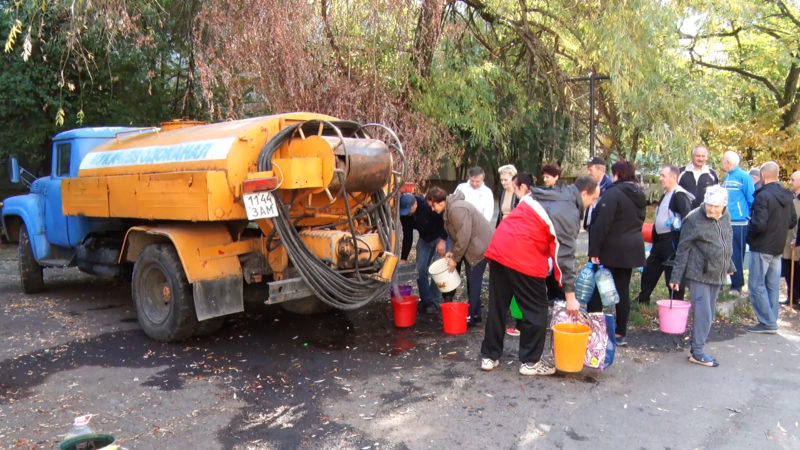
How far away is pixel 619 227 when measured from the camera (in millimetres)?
5617

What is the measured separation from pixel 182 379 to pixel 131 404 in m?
0.55

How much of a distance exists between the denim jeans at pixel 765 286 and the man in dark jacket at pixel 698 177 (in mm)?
956

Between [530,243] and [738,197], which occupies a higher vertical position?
[738,197]

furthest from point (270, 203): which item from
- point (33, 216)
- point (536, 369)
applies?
point (33, 216)

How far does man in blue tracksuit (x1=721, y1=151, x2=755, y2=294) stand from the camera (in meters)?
7.39

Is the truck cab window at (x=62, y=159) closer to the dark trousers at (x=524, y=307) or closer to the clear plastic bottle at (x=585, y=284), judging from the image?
the dark trousers at (x=524, y=307)

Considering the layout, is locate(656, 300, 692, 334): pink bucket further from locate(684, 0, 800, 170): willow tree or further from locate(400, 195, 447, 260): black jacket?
locate(684, 0, 800, 170): willow tree

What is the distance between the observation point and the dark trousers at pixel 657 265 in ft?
21.7

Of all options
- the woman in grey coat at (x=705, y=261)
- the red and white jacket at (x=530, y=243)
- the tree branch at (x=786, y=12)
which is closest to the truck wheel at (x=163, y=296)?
the red and white jacket at (x=530, y=243)

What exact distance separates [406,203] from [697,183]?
11.5ft

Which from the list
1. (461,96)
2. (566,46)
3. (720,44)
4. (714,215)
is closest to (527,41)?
(566,46)

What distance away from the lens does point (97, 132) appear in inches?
306

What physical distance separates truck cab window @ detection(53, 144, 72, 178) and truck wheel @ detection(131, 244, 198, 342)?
2467 mm

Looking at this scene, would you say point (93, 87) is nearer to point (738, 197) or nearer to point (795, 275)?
point (738, 197)
